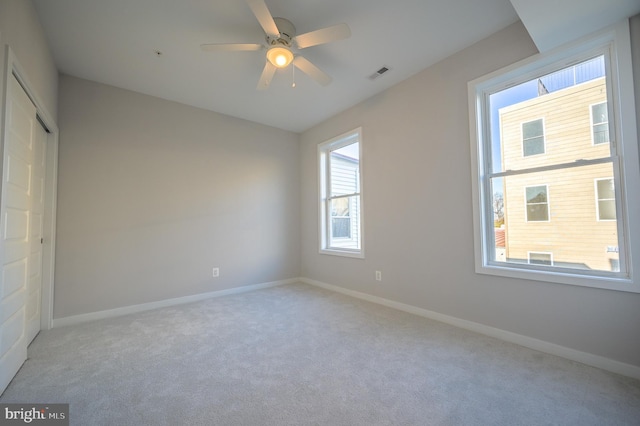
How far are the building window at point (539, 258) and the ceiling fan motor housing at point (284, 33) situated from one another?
9.40 ft

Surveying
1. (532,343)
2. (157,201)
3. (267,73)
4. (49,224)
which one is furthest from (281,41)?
(532,343)

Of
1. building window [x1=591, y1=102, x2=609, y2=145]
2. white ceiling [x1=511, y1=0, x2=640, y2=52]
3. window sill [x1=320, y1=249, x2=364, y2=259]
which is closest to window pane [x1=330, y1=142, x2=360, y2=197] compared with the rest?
window sill [x1=320, y1=249, x2=364, y2=259]

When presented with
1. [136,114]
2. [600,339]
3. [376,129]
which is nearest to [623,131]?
[600,339]

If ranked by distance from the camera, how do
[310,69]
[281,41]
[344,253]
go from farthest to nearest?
[344,253]
[310,69]
[281,41]

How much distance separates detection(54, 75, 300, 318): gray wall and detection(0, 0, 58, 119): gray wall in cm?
47

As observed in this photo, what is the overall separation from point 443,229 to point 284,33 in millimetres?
2532

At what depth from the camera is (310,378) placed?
1.87 meters

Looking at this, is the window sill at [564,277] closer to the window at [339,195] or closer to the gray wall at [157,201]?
the window at [339,195]

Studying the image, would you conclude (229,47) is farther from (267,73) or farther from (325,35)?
(325,35)

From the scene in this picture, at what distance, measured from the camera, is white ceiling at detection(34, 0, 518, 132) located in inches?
85.9

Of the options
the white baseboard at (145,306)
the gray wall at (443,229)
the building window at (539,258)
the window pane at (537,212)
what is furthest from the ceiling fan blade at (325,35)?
the white baseboard at (145,306)

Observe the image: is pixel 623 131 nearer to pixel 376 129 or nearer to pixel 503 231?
pixel 503 231

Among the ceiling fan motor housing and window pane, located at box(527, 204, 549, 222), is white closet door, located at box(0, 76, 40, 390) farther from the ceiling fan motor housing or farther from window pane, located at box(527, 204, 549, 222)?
window pane, located at box(527, 204, 549, 222)

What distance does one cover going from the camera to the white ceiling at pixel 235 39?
2.18m
